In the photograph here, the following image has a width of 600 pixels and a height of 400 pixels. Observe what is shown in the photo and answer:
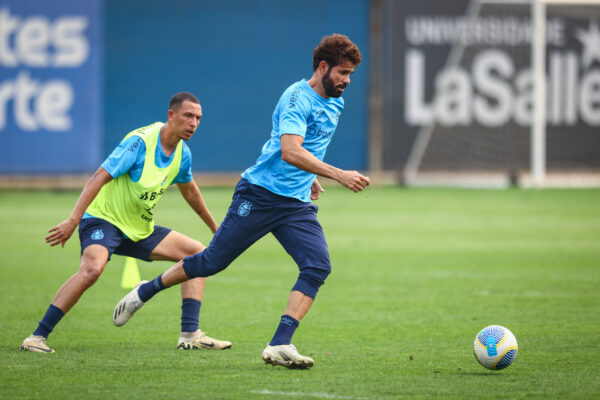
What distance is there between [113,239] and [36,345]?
968 mm

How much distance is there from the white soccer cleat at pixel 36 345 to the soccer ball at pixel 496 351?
3.12 metres

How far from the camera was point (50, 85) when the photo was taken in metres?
26.1

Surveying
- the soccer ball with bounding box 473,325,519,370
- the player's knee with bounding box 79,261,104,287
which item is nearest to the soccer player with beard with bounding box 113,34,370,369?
the player's knee with bounding box 79,261,104,287

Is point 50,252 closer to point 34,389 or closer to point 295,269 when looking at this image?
point 295,269

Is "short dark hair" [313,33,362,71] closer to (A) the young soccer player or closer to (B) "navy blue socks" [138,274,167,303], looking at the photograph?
(A) the young soccer player

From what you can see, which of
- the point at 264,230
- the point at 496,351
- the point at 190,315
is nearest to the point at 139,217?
the point at 190,315

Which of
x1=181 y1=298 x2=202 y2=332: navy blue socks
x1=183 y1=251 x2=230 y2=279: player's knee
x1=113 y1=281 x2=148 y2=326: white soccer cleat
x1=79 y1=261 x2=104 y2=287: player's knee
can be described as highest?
x1=183 y1=251 x2=230 y2=279: player's knee

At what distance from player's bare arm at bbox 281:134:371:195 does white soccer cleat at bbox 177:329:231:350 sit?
1754mm

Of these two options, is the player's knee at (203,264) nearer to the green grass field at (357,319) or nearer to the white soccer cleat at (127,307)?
the white soccer cleat at (127,307)

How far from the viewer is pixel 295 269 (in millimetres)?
12984

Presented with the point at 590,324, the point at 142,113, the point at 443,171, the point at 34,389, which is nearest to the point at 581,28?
the point at 443,171

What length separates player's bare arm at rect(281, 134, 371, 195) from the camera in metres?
6.56

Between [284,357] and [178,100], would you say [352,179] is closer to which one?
[284,357]

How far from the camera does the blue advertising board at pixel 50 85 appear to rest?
2588 cm
